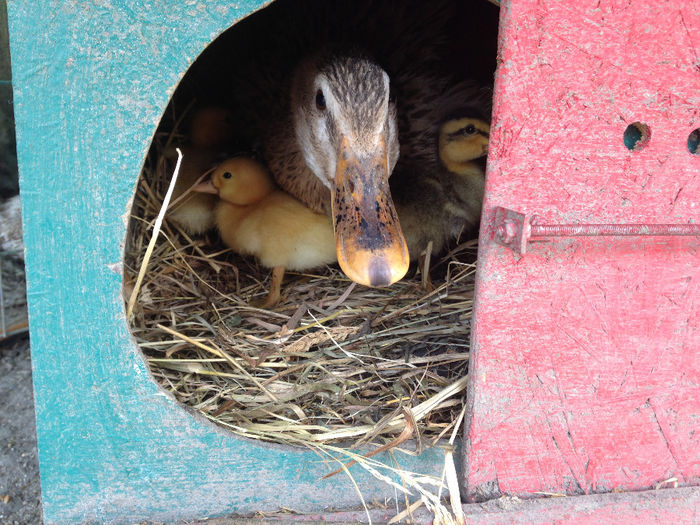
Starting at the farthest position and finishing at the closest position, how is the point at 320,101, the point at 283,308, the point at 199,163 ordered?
the point at 199,163, the point at 283,308, the point at 320,101

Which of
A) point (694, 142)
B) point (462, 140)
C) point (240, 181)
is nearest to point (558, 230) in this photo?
point (694, 142)

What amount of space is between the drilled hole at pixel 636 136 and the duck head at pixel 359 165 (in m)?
0.51

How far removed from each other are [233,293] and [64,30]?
1055mm

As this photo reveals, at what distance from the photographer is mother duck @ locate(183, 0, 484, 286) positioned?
1422 mm

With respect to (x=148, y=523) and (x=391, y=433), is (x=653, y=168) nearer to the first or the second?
(x=391, y=433)

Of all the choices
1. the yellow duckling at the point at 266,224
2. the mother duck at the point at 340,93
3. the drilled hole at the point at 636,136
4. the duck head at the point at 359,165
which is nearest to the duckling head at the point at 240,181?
the yellow duckling at the point at 266,224

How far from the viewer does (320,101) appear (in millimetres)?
1635

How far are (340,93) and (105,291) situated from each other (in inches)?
28.0

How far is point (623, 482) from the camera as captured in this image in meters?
1.47

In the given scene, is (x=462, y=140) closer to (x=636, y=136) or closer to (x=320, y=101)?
(x=320, y=101)

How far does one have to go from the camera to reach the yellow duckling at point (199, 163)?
2.10 m

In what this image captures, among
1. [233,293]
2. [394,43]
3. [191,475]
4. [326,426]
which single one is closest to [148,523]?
[191,475]

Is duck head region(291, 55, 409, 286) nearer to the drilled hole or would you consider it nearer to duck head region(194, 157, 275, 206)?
duck head region(194, 157, 275, 206)

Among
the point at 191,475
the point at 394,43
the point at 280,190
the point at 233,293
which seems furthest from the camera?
the point at 394,43
